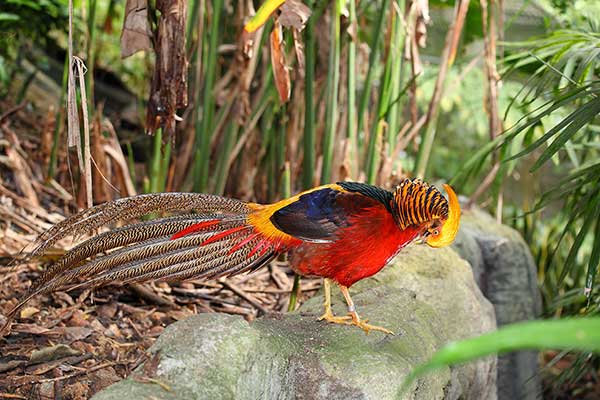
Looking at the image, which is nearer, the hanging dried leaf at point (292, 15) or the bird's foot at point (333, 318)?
the bird's foot at point (333, 318)

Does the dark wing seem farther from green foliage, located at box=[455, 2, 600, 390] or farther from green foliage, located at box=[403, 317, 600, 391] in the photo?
green foliage, located at box=[403, 317, 600, 391]

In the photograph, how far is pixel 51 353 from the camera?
2400mm

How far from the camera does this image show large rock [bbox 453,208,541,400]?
4.63 metres

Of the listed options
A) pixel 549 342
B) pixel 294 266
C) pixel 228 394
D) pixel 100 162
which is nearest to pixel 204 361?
pixel 228 394

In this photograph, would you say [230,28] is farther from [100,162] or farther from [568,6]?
[568,6]

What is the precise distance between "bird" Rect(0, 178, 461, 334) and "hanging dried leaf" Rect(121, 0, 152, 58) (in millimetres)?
685

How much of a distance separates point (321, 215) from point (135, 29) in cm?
105

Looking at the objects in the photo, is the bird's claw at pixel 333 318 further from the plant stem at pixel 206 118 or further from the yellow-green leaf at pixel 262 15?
the plant stem at pixel 206 118

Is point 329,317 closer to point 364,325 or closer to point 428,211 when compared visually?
point 364,325

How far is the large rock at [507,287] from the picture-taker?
182 inches

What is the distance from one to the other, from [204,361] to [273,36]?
5.53 ft

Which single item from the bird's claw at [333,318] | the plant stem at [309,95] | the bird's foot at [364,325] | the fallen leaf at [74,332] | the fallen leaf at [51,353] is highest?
the plant stem at [309,95]

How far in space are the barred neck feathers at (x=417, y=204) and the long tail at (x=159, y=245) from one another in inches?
18.0

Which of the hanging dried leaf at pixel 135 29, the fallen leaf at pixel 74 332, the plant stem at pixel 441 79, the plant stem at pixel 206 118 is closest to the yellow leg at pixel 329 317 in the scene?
the fallen leaf at pixel 74 332
